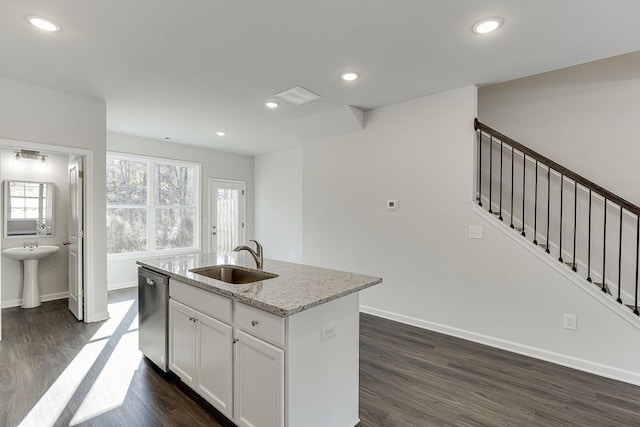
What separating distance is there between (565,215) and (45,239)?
6665 millimetres

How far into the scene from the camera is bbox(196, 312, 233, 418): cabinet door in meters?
1.86

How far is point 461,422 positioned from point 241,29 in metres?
3.04

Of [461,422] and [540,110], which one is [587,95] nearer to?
[540,110]

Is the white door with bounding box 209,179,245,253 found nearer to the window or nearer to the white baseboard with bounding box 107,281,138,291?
the window

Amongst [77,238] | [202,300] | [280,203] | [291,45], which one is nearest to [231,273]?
[202,300]

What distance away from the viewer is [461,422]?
199 centimetres

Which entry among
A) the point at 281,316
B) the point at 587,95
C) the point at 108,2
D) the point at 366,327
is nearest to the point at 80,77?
the point at 108,2

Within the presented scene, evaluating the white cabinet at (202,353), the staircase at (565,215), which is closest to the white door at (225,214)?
the white cabinet at (202,353)

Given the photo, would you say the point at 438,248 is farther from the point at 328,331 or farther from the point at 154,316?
the point at 154,316

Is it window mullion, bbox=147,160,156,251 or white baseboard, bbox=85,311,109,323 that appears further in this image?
window mullion, bbox=147,160,156,251

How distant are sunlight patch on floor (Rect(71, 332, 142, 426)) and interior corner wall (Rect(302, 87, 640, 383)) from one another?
8.34ft

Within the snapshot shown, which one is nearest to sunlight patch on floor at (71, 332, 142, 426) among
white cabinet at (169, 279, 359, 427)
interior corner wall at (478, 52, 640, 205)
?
white cabinet at (169, 279, 359, 427)

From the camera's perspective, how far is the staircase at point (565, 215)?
2.92m

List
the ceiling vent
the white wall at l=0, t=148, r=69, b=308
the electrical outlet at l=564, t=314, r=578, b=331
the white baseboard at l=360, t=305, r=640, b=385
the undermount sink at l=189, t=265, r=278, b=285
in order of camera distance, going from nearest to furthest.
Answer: the undermount sink at l=189, t=265, r=278, b=285
the white baseboard at l=360, t=305, r=640, b=385
the electrical outlet at l=564, t=314, r=578, b=331
the ceiling vent
the white wall at l=0, t=148, r=69, b=308
